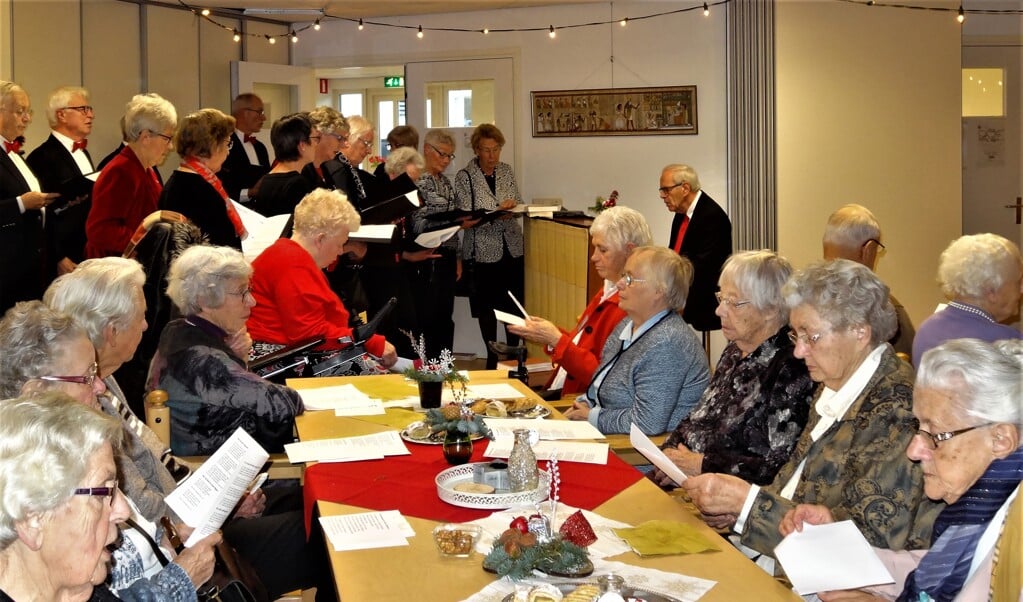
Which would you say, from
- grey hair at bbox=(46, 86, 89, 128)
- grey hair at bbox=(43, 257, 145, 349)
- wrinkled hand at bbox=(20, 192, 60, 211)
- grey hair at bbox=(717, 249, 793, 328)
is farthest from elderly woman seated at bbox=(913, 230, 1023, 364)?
grey hair at bbox=(46, 86, 89, 128)

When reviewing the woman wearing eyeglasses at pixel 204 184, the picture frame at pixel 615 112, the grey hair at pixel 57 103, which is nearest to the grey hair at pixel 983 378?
the woman wearing eyeglasses at pixel 204 184

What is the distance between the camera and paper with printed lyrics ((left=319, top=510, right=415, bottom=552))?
96.9 inches

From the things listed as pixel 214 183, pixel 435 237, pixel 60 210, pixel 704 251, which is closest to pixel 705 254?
pixel 704 251

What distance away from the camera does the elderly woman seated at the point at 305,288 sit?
15.8 ft

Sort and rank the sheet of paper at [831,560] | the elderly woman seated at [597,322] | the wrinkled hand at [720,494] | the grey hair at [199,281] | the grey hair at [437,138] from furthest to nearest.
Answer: the grey hair at [437,138]
the elderly woman seated at [597,322]
the grey hair at [199,281]
the wrinkled hand at [720,494]
the sheet of paper at [831,560]

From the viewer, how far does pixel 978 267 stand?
4031mm

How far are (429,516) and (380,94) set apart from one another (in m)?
10.3

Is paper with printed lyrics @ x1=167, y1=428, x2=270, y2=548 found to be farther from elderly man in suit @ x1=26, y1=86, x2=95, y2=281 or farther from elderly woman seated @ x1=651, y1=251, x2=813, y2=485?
elderly man in suit @ x1=26, y1=86, x2=95, y2=281

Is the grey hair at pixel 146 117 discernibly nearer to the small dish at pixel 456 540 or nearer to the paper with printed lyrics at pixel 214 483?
the paper with printed lyrics at pixel 214 483

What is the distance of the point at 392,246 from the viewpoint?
701cm

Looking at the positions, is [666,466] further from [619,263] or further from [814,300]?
[619,263]

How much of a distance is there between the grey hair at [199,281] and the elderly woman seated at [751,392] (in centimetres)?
164

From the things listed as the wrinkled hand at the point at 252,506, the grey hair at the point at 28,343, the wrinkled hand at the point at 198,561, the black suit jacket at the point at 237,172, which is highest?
the black suit jacket at the point at 237,172

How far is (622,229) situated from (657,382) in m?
1.19
